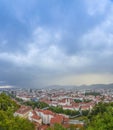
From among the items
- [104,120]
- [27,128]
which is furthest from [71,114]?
[104,120]

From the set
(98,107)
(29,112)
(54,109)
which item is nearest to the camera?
(98,107)

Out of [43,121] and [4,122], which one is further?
[43,121]

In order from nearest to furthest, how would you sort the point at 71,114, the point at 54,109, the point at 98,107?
the point at 98,107, the point at 71,114, the point at 54,109

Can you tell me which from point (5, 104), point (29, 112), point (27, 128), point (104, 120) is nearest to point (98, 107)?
point (5, 104)

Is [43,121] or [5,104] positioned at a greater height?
[5,104]

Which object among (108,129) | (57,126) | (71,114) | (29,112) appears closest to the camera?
(108,129)

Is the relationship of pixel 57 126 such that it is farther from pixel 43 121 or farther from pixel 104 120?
pixel 43 121

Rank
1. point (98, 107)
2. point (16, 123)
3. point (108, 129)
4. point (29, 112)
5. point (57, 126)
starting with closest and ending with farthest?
point (108, 129) < point (57, 126) < point (16, 123) < point (98, 107) < point (29, 112)

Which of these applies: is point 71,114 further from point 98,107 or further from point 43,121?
point 98,107

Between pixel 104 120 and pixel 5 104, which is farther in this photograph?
pixel 5 104
